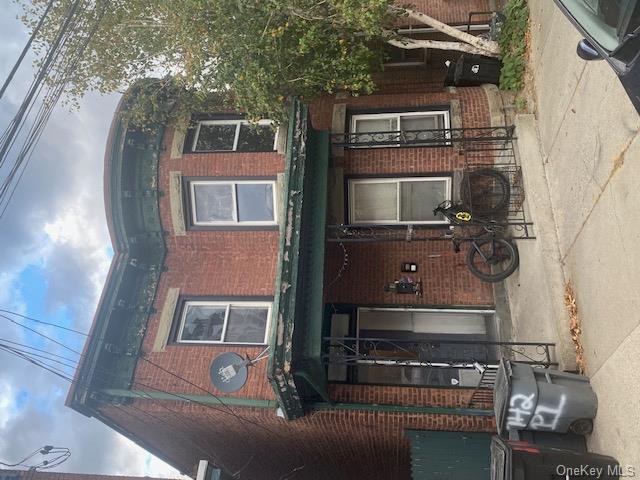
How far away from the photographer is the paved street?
5152 millimetres

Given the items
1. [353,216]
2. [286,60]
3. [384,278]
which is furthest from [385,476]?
[286,60]

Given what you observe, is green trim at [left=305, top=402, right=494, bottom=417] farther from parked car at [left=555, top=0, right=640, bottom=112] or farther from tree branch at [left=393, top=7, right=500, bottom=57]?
tree branch at [left=393, top=7, right=500, bottom=57]

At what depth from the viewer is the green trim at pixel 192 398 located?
8.48 meters

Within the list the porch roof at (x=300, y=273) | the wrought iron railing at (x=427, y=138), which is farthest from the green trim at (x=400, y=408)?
the wrought iron railing at (x=427, y=138)

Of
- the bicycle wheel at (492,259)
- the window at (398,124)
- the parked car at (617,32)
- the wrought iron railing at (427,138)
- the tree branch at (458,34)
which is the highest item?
the tree branch at (458,34)

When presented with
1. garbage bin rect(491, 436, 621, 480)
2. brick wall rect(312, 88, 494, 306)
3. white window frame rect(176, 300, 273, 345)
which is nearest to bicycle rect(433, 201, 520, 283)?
brick wall rect(312, 88, 494, 306)

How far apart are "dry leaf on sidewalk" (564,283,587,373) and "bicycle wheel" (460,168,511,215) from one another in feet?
8.71

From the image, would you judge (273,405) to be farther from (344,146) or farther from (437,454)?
(344,146)

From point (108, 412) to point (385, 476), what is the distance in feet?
24.2

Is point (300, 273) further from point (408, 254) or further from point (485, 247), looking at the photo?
point (485, 247)

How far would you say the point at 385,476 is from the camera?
12.4 metres

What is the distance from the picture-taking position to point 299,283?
8.20 metres

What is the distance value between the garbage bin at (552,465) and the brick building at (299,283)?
9.92 feet

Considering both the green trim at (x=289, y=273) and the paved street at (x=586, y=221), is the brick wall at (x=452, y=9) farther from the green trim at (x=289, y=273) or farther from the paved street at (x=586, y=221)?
the green trim at (x=289, y=273)
